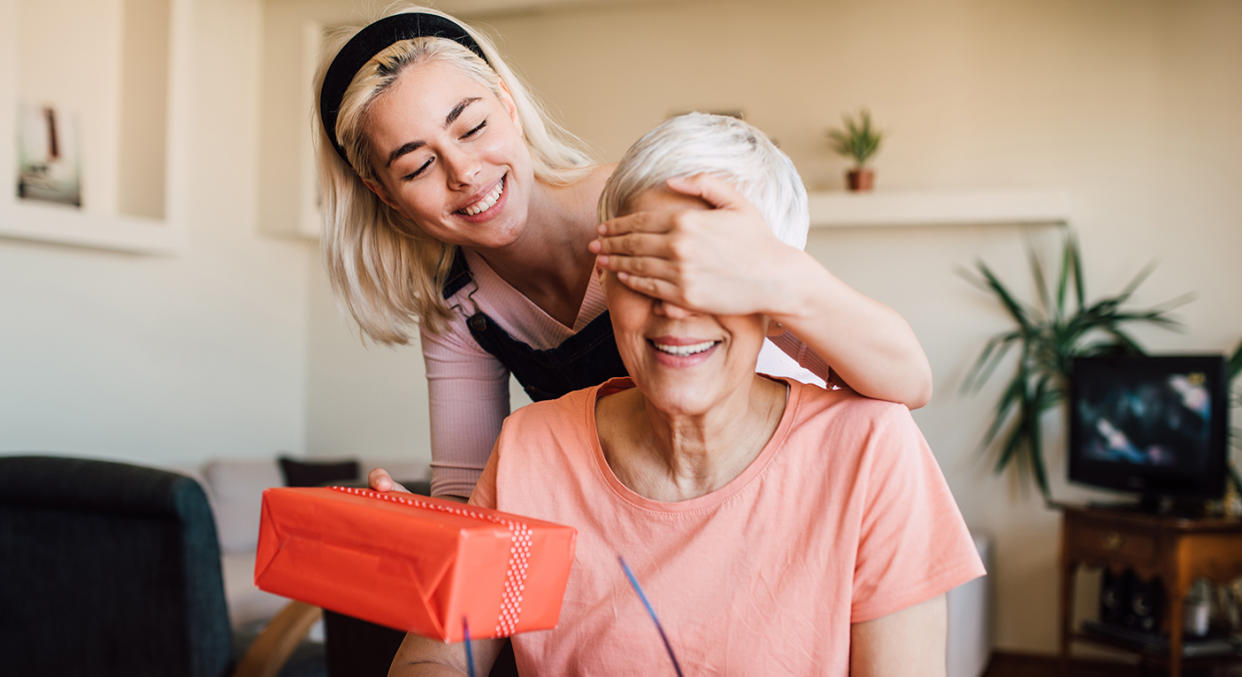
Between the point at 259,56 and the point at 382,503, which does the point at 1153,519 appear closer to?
A: the point at 382,503

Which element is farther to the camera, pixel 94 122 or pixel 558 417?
pixel 94 122

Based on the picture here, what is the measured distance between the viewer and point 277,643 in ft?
7.10

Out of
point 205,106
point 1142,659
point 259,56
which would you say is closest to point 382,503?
point 1142,659

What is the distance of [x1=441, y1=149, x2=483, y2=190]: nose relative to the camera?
1364 millimetres

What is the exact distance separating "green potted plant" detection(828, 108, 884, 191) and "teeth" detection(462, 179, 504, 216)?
324 cm

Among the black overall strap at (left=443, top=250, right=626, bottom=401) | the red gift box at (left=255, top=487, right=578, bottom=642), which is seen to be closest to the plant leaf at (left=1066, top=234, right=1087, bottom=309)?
the black overall strap at (left=443, top=250, right=626, bottom=401)

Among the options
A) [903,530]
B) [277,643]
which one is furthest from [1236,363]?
[277,643]

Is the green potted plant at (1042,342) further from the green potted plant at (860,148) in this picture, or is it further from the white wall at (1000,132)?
the green potted plant at (860,148)

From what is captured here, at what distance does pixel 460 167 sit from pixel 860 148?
3349 mm

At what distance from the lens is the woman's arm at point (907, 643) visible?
1.03m

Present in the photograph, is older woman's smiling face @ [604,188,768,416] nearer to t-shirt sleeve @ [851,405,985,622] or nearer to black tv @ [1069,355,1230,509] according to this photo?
t-shirt sleeve @ [851,405,985,622]

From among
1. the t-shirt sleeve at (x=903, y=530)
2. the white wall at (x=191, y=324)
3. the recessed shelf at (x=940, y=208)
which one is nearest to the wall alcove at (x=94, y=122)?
the white wall at (x=191, y=324)

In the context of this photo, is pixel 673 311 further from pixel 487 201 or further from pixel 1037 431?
pixel 1037 431

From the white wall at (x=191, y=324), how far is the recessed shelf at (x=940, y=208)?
2.96 metres
